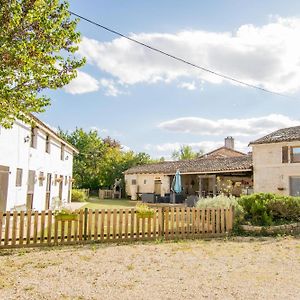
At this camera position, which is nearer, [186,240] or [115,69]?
[186,240]

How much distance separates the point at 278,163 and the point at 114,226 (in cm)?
1618

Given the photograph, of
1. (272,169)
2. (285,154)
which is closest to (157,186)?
(272,169)

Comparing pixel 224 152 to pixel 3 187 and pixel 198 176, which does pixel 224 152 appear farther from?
pixel 3 187

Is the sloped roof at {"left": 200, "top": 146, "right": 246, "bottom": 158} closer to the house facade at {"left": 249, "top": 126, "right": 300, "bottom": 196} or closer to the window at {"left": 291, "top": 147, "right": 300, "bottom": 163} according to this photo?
the house facade at {"left": 249, "top": 126, "right": 300, "bottom": 196}

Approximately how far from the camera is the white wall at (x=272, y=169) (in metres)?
21.4

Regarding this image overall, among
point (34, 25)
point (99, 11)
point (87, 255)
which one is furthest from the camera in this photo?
point (99, 11)

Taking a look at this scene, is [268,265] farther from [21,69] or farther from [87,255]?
[21,69]

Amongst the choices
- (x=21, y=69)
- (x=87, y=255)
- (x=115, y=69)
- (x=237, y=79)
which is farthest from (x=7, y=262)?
(x=237, y=79)

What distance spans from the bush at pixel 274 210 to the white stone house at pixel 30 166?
810cm

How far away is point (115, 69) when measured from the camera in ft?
42.5

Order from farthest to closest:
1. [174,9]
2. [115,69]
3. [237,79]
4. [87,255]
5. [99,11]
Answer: [237,79] → [115,69] → [174,9] → [99,11] → [87,255]

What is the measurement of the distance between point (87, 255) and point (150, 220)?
2755mm

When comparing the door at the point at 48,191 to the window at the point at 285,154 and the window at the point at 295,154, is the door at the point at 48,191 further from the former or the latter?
the window at the point at 295,154

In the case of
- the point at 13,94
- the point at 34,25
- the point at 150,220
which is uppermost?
the point at 34,25
